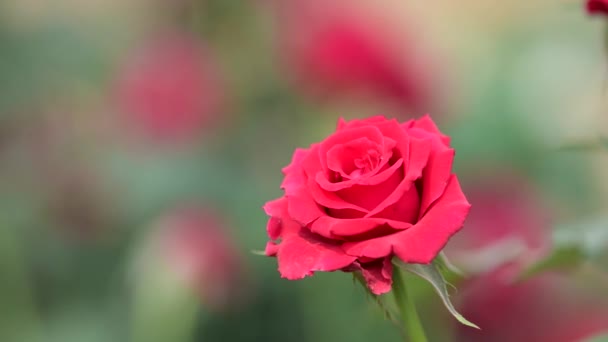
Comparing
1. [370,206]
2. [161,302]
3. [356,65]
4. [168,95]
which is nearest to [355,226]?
[370,206]

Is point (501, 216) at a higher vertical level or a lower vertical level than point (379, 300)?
lower

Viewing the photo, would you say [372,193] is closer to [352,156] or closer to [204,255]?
[352,156]

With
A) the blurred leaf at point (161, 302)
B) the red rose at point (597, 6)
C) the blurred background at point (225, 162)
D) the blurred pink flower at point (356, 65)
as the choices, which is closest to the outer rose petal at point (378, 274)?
the red rose at point (597, 6)

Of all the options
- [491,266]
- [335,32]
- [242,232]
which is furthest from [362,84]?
[491,266]

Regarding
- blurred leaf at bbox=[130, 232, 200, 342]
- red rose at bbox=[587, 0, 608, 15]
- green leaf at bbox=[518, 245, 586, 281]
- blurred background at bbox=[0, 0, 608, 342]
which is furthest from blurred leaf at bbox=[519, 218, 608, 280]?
blurred leaf at bbox=[130, 232, 200, 342]

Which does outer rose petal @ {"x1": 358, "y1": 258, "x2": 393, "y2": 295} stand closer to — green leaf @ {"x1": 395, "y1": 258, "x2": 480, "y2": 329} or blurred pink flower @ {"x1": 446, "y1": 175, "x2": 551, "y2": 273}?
green leaf @ {"x1": 395, "y1": 258, "x2": 480, "y2": 329}

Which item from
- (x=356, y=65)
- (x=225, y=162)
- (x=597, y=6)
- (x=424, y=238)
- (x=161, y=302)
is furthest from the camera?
(x=225, y=162)
